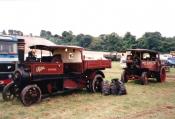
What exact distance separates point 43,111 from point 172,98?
614 centimetres

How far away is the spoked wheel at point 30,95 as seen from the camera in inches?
467

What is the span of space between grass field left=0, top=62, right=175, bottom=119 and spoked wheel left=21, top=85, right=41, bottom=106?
234 mm

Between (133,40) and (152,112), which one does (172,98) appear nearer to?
(152,112)

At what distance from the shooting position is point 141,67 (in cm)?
1931

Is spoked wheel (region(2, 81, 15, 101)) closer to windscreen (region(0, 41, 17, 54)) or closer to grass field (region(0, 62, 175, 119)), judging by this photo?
grass field (region(0, 62, 175, 119))

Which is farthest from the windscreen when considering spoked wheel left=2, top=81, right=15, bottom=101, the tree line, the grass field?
the tree line

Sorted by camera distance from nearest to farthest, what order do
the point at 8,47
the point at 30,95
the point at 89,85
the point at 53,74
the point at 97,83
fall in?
the point at 30,95, the point at 53,74, the point at 8,47, the point at 89,85, the point at 97,83

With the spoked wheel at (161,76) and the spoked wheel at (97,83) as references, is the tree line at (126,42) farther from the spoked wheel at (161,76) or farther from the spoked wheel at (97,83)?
the spoked wheel at (97,83)

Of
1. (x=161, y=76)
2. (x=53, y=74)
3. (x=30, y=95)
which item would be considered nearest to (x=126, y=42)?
(x=161, y=76)

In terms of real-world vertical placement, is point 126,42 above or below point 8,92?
above

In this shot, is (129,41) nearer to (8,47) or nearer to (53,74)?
(8,47)

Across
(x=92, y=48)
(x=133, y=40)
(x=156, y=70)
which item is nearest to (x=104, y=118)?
(x=156, y=70)

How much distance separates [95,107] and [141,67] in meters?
8.28

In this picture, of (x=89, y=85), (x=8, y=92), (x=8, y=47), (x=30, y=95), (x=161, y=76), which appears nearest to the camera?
(x=30, y=95)
